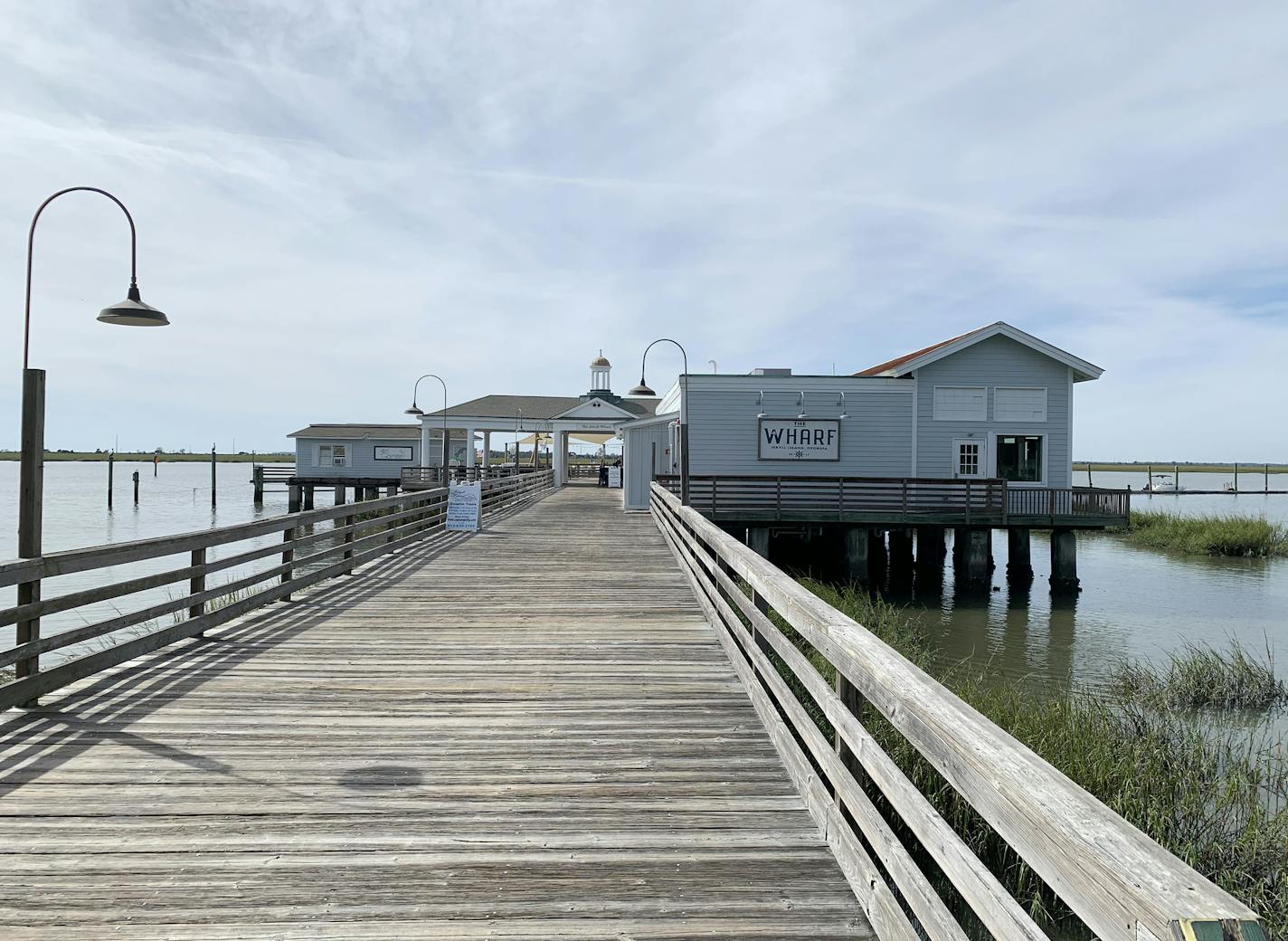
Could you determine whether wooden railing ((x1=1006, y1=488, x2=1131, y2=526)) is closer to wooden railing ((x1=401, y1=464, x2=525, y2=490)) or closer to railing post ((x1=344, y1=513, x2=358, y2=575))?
railing post ((x1=344, y1=513, x2=358, y2=575))

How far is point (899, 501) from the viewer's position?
69.1ft

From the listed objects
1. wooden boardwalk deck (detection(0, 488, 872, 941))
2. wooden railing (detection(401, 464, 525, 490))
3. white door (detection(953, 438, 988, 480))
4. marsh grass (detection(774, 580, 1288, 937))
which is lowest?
marsh grass (detection(774, 580, 1288, 937))

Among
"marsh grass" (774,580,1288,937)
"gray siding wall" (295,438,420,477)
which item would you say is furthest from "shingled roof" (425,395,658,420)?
"marsh grass" (774,580,1288,937)

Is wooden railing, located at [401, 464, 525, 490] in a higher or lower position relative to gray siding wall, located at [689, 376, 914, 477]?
lower

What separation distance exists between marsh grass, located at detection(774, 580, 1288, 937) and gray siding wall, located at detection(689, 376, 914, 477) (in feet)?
46.6

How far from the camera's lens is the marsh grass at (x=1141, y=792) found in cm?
505

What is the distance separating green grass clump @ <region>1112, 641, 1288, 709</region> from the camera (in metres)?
10.0

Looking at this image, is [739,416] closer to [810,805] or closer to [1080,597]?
[1080,597]

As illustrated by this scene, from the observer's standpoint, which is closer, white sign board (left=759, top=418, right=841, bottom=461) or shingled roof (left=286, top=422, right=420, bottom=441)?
white sign board (left=759, top=418, right=841, bottom=461)

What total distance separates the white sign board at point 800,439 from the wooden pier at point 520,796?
15619 millimetres

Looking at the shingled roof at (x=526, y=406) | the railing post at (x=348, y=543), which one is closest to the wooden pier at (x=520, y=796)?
the railing post at (x=348, y=543)

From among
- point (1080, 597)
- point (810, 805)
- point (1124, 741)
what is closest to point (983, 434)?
point (1080, 597)

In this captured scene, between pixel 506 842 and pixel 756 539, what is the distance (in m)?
17.3

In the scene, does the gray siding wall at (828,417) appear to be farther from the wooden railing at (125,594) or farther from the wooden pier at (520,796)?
the wooden pier at (520,796)
